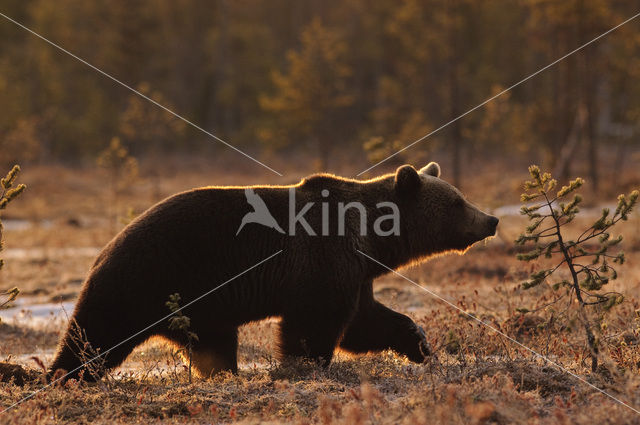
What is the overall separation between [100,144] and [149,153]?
3.48 m

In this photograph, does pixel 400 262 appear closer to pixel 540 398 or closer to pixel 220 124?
pixel 540 398

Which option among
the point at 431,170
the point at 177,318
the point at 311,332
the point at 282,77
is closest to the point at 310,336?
the point at 311,332

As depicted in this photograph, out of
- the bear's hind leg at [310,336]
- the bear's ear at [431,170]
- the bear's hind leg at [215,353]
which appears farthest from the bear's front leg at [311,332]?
the bear's ear at [431,170]

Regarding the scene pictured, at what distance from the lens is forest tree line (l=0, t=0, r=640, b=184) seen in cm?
4131

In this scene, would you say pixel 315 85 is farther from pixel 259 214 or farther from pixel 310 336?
pixel 310 336

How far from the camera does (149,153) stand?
52.3 m

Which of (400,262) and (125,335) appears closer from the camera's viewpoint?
(125,335)

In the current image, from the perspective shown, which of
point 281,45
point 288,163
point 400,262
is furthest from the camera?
point 281,45

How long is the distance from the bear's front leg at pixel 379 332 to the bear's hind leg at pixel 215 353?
1.14 metres

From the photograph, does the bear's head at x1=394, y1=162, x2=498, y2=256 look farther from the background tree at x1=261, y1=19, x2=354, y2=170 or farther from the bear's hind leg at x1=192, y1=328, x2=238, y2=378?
the background tree at x1=261, y1=19, x2=354, y2=170

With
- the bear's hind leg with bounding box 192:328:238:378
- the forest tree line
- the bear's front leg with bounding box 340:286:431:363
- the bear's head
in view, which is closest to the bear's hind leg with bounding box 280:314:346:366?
the bear's hind leg with bounding box 192:328:238:378

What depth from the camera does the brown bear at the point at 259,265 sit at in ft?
19.6

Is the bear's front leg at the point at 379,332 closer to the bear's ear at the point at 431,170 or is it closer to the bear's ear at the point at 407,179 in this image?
the bear's ear at the point at 407,179

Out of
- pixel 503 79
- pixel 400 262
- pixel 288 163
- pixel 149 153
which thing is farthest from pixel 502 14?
pixel 400 262
